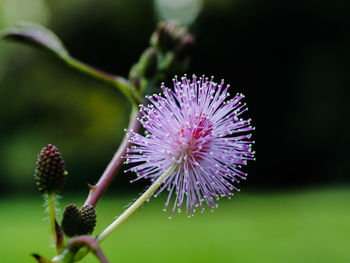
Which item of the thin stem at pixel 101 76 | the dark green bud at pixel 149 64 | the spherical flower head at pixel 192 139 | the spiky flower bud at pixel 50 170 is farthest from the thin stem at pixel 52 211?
the dark green bud at pixel 149 64

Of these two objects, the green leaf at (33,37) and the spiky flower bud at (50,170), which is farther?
the green leaf at (33,37)

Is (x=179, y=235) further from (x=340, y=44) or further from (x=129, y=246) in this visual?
(x=340, y=44)

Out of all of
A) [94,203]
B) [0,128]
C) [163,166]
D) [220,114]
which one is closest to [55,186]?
[94,203]

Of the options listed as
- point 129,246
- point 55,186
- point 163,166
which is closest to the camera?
point 55,186

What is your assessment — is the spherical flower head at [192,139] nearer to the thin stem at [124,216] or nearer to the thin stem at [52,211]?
the thin stem at [124,216]

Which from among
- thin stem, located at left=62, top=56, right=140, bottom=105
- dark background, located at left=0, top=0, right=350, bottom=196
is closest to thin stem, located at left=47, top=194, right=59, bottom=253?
thin stem, located at left=62, top=56, right=140, bottom=105

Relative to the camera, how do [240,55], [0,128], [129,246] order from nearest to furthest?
[129,246] → [240,55] → [0,128]

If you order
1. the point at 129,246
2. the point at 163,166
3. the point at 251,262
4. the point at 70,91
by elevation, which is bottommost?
the point at 251,262

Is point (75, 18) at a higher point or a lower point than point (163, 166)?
higher
